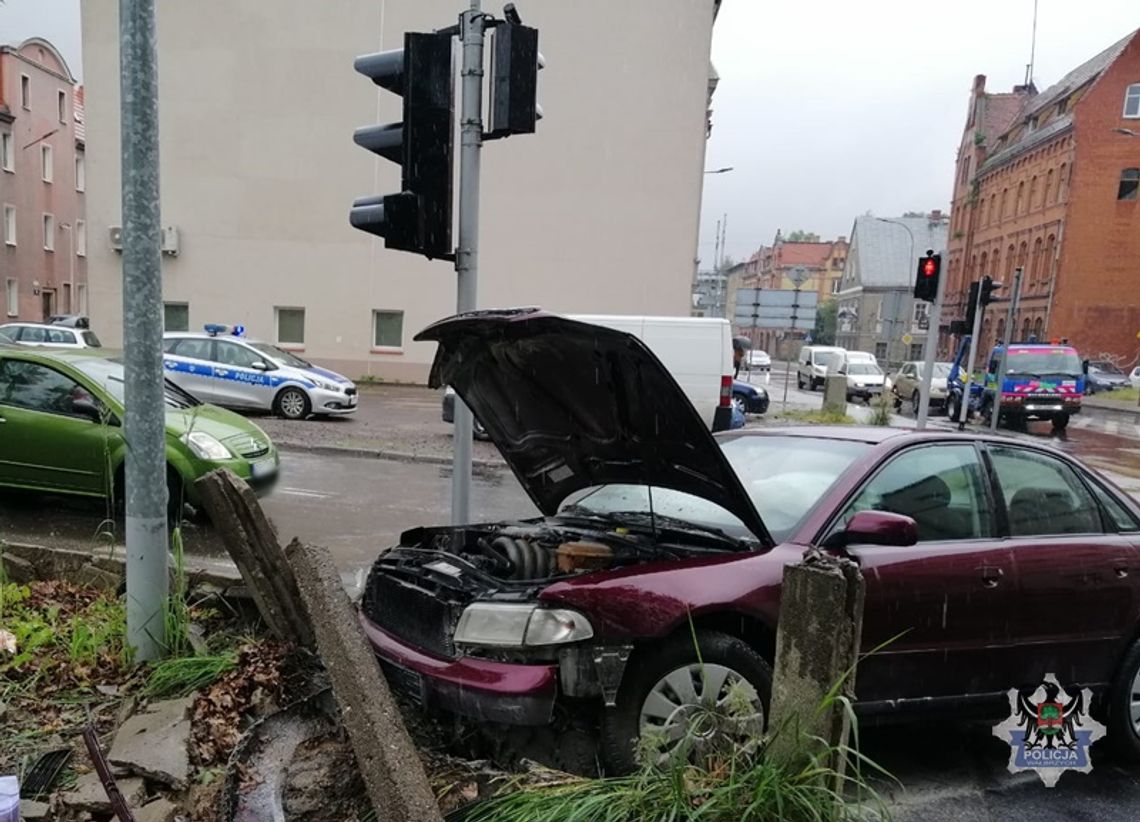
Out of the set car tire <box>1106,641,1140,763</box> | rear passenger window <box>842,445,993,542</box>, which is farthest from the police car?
car tire <box>1106,641,1140,763</box>

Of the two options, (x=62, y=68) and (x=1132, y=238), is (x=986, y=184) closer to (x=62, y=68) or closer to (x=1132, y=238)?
(x=1132, y=238)

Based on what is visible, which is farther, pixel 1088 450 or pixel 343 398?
pixel 1088 450

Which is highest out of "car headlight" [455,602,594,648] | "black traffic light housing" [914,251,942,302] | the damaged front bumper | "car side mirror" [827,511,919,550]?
"black traffic light housing" [914,251,942,302]

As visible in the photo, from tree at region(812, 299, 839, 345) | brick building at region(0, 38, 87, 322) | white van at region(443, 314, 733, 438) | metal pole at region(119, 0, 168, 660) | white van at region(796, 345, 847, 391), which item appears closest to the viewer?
metal pole at region(119, 0, 168, 660)

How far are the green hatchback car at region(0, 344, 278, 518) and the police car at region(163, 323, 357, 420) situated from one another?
7637 mm

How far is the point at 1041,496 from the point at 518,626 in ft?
9.30

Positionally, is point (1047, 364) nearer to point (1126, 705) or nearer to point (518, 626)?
point (1126, 705)

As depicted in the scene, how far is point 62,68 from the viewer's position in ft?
138

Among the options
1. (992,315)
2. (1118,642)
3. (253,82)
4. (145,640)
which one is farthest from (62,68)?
(992,315)

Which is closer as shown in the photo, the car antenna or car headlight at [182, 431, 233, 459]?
the car antenna

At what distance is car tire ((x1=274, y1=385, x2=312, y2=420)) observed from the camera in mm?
14680

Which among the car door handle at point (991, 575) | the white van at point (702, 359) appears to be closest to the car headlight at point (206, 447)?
the car door handle at point (991, 575)

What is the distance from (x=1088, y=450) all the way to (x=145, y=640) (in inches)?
782

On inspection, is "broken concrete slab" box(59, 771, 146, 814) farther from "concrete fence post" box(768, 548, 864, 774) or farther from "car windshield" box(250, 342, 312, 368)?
"car windshield" box(250, 342, 312, 368)
